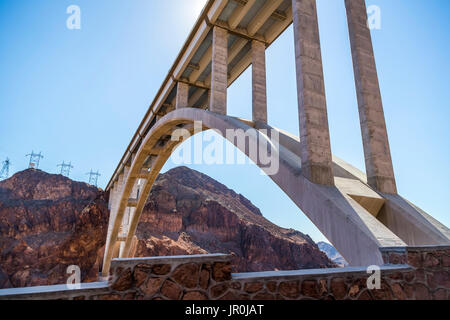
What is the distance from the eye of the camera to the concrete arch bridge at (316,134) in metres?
4.53

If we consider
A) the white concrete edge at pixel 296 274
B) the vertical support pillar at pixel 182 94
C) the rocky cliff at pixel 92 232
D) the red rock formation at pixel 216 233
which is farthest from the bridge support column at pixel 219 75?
the red rock formation at pixel 216 233

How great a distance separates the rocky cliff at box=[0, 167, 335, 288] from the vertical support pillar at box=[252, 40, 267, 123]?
3278 cm

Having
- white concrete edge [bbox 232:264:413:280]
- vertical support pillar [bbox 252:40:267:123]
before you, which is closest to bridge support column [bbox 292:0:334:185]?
white concrete edge [bbox 232:264:413:280]

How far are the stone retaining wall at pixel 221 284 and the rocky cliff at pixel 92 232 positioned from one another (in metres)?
35.5

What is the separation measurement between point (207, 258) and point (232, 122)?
543 centimetres

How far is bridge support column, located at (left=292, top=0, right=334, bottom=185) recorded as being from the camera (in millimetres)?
5379

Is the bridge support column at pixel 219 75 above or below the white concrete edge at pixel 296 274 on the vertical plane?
above

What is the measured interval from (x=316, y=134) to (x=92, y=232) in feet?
128

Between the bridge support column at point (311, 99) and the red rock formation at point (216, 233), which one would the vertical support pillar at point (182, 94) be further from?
the red rock formation at point (216, 233)

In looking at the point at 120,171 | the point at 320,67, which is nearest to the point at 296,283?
the point at 320,67

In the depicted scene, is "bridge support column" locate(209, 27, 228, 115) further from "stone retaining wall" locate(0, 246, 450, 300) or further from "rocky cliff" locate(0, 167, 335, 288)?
"rocky cliff" locate(0, 167, 335, 288)

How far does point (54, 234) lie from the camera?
115 ft

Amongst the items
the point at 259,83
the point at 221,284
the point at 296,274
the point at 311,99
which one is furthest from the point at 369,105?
the point at 221,284
